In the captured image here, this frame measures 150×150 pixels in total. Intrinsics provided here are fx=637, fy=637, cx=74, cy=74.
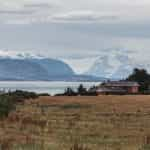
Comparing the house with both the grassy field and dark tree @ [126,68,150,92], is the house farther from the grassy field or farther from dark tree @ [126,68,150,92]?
the grassy field

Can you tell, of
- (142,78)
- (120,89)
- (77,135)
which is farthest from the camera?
(142,78)

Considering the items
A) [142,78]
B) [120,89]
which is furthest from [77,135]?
[142,78]

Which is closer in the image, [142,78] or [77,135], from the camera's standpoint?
[77,135]

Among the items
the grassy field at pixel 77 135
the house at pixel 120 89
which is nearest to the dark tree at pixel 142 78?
the house at pixel 120 89

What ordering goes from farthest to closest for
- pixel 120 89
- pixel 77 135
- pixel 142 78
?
pixel 142 78, pixel 120 89, pixel 77 135

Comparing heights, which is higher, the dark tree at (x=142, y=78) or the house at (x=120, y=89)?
the dark tree at (x=142, y=78)

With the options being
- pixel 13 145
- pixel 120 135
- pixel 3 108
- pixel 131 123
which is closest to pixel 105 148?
pixel 13 145

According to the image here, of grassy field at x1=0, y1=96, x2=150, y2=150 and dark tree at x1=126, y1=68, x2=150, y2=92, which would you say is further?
dark tree at x1=126, y1=68, x2=150, y2=92

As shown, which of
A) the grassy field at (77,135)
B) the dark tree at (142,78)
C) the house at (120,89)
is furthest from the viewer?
the dark tree at (142,78)

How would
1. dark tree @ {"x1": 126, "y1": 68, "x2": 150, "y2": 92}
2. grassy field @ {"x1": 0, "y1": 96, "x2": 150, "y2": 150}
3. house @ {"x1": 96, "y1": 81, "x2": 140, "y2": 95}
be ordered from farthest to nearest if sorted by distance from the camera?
dark tree @ {"x1": 126, "y1": 68, "x2": 150, "y2": 92} < house @ {"x1": 96, "y1": 81, "x2": 140, "y2": 95} < grassy field @ {"x1": 0, "y1": 96, "x2": 150, "y2": 150}

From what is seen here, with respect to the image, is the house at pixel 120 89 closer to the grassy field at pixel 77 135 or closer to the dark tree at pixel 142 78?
the dark tree at pixel 142 78

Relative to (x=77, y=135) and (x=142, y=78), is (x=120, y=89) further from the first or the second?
(x=77, y=135)

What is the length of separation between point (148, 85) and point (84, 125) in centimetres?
9220

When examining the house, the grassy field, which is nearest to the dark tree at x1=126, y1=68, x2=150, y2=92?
the house
